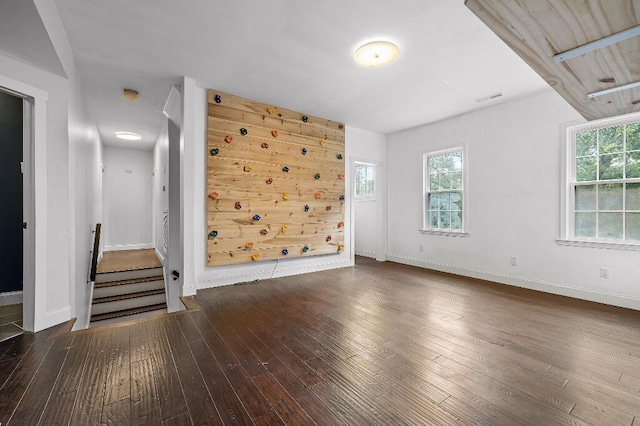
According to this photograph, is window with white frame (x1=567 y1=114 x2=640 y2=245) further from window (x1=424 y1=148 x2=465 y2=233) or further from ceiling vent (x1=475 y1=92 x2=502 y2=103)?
window (x1=424 y1=148 x2=465 y2=233)

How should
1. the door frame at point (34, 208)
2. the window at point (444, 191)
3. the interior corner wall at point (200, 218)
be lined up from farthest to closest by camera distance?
the window at point (444, 191)
the interior corner wall at point (200, 218)
the door frame at point (34, 208)

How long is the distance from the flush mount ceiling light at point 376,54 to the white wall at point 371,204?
8.11 ft

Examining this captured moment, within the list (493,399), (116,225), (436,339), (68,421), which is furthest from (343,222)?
(116,225)

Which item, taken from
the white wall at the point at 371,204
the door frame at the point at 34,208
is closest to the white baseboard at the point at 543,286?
the white wall at the point at 371,204

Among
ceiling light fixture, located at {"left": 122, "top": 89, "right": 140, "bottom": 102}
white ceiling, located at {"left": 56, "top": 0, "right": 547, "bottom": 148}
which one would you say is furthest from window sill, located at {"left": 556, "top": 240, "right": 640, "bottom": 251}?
ceiling light fixture, located at {"left": 122, "top": 89, "right": 140, "bottom": 102}

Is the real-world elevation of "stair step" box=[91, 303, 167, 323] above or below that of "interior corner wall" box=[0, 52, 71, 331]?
below

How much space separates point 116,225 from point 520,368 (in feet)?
27.3

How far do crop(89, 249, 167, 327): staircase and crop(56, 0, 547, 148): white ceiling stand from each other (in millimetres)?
2707

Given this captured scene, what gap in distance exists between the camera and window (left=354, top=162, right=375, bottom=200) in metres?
6.58

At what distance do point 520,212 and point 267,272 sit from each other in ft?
12.6

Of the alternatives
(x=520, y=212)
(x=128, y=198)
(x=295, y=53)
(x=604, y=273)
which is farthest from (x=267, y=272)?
(x=128, y=198)

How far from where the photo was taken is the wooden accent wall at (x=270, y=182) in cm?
389

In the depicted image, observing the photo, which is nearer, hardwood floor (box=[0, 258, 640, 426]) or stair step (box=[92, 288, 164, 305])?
hardwood floor (box=[0, 258, 640, 426])

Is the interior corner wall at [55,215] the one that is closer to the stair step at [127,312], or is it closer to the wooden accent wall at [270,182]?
the wooden accent wall at [270,182]
